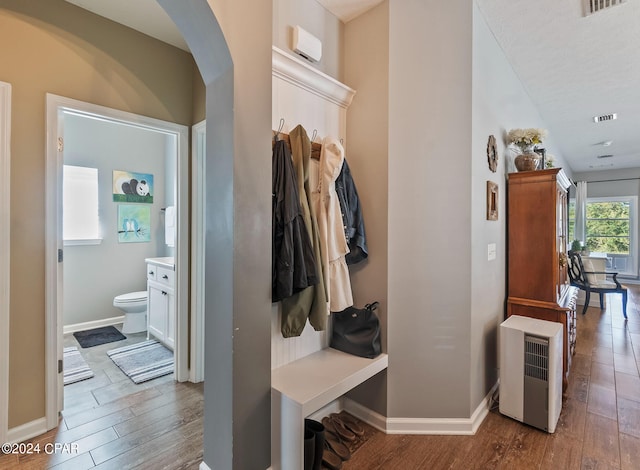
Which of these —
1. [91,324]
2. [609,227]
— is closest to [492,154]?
[91,324]

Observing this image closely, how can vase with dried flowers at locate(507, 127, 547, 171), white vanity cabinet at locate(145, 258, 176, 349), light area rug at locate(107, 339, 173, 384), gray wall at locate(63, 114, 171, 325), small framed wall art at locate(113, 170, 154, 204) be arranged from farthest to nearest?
small framed wall art at locate(113, 170, 154, 204)
gray wall at locate(63, 114, 171, 325)
white vanity cabinet at locate(145, 258, 176, 349)
light area rug at locate(107, 339, 173, 384)
vase with dried flowers at locate(507, 127, 547, 171)

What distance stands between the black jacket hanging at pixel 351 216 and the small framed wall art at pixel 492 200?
932 millimetres

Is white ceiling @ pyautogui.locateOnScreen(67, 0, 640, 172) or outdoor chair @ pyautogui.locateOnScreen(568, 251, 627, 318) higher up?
white ceiling @ pyautogui.locateOnScreen(67, 0, 640, 172)

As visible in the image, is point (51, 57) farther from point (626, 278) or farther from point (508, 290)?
point (626, 278)

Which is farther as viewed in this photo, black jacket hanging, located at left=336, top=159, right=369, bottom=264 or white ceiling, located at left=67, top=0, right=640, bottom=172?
white ceiling, located at left=67, top=0, right=640, bottom=172

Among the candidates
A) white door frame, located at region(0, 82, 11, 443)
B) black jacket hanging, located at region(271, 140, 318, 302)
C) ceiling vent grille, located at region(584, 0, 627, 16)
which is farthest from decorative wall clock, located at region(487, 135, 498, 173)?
→ white door frame, located at region(0, 82, 11, 443)

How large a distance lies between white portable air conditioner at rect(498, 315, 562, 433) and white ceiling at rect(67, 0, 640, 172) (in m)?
2.05

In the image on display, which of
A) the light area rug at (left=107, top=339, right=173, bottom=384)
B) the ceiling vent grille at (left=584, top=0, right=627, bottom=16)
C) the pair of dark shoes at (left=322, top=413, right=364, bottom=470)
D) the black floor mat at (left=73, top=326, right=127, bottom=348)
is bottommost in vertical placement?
the pair of dark shoes at (left=322, top=413, right=364, bottom=470)

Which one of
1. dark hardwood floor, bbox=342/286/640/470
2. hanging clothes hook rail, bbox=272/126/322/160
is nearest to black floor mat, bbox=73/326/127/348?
dark hardwood floor, bbox=342/286/640/470

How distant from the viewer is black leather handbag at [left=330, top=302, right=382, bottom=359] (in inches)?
72.9

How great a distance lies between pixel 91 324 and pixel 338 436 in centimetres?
352

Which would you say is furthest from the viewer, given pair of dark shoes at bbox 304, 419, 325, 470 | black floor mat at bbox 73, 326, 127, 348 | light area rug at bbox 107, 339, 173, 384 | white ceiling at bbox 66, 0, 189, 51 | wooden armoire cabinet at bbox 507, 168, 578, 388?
black floor mat at bbox 73, 326, 127, 348

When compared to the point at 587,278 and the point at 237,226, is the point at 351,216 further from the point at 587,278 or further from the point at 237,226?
the point at 587,278

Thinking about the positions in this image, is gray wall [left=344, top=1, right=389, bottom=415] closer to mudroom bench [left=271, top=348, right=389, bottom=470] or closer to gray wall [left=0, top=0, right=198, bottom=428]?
mudroom bench [left=271, top=348, right=389, bottom=470]
